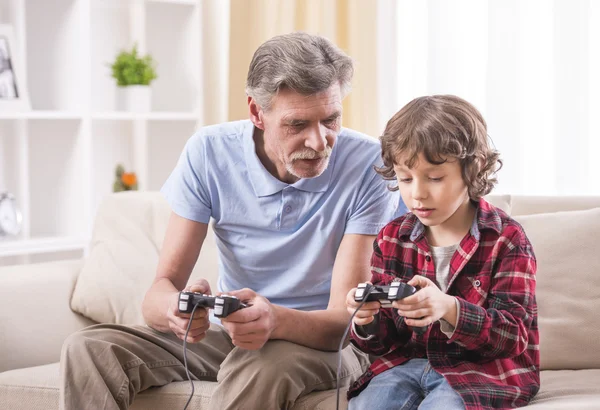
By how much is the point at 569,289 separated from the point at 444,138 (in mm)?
672

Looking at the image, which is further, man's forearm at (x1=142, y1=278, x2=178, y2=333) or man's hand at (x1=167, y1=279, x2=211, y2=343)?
man's forearm at (x1=142, y1=278, x2=178, y2=333)

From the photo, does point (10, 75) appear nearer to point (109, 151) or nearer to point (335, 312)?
point (109, 151)

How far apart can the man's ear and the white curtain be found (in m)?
1.25

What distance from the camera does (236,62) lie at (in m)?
3.51

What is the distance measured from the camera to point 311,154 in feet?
5.94

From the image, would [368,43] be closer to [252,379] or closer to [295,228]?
[295,228]

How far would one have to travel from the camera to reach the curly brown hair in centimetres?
158

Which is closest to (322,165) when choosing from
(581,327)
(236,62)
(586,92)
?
(581,327)

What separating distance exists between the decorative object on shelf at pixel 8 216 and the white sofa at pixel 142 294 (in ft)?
2.30

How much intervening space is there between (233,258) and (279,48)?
51 centimetres

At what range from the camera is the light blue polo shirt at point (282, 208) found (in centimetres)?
192

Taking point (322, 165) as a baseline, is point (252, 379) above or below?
below

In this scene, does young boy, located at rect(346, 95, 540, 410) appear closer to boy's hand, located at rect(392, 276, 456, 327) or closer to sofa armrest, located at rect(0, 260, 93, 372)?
boy's hand, located at rect(392, 276, 456, 327)

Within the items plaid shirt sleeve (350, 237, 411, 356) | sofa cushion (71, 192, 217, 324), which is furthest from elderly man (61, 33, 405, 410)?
sofa cushion (71, 192, 217, 324)
